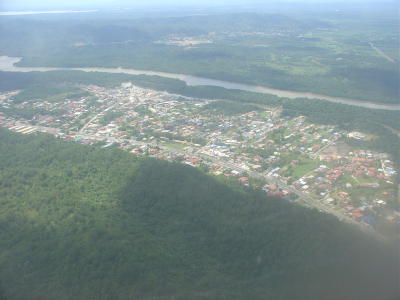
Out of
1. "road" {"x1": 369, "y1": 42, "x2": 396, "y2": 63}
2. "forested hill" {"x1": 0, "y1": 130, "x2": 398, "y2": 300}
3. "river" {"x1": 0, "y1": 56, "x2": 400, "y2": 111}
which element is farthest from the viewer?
"road" {"x1": 369, "y1": 42, "x2": 396, "y2": 63}

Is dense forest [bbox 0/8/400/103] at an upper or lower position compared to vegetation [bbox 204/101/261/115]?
lower

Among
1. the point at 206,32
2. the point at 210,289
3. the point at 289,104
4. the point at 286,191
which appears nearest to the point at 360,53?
the point at 289,104

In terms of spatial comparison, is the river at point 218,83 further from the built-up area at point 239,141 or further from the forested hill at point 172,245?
the forested hill at point 172,245

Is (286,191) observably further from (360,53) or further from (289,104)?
(360,53)

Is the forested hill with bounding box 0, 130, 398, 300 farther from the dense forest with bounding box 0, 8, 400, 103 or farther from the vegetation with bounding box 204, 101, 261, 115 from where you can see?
the dense forest with bounding box 0, 8, 400, 103

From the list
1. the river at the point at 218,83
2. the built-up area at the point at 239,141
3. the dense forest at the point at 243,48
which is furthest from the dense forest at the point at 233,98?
the dense forest at the point at 243,48

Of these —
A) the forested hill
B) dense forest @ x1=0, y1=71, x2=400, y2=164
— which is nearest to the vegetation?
dense forest @ x1=0, y1=71, x2=400, y2=164
